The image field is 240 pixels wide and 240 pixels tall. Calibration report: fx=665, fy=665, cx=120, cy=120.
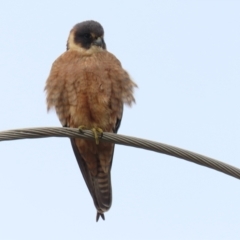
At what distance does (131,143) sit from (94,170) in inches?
89.2

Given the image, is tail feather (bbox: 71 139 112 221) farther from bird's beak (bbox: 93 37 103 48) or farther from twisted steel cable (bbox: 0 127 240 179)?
twisted steel cable (bbox: 0 127 240 179)

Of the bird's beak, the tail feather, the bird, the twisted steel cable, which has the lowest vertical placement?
the twisted steel cable

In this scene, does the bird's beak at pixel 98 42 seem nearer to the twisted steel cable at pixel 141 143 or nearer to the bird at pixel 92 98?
the bird at pixel 92 98

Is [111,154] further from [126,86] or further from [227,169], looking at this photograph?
[227,169]

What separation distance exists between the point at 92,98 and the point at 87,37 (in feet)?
3.29

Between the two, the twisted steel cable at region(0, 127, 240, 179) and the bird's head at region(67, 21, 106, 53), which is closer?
the twisted steel cable at region(0, 127, 240, 179)

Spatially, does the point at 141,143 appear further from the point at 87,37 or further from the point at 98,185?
the point at 87,37

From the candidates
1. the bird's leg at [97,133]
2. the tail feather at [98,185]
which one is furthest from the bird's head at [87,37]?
the bird's leg at [97,133]

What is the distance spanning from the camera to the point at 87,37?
6523 millimetres

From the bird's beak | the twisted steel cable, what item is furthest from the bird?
the twisted steel cable

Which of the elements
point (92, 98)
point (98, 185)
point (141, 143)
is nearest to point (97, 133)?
point (92, 98)

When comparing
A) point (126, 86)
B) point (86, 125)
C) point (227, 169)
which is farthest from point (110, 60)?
point (227, 169)

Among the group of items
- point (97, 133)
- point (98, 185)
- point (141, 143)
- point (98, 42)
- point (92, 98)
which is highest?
point (98, 42)

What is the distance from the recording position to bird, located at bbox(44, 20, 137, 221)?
5.76 metres
